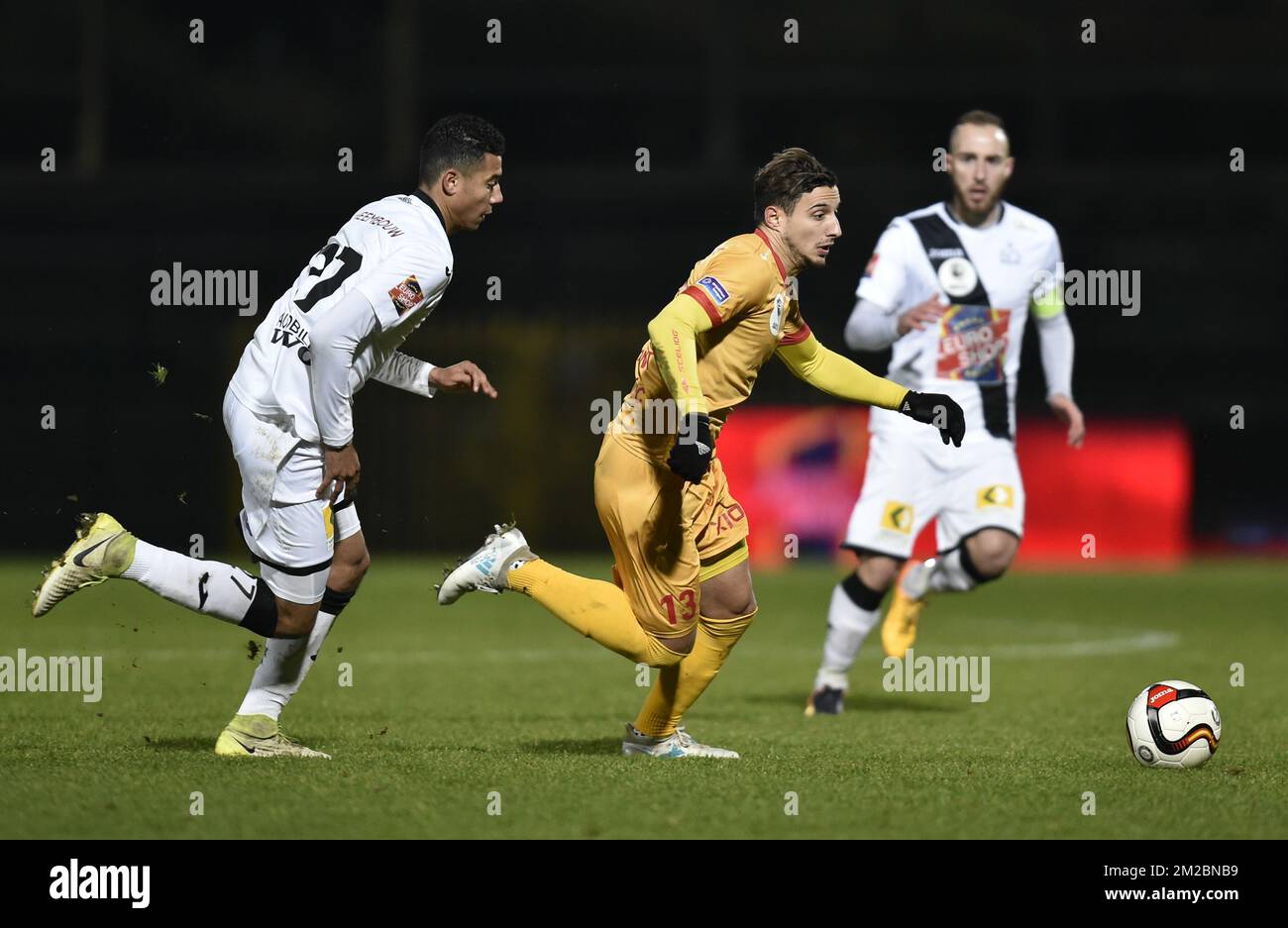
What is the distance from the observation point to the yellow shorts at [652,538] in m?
5.63

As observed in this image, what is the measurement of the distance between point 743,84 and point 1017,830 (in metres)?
19.1

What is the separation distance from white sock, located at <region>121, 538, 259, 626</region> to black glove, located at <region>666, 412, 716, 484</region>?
4.91ft

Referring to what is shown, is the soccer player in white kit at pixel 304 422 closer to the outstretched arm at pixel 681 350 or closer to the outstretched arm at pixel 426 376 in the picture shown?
the outstretched arm at pixel 426 376

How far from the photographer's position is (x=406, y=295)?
214 inches

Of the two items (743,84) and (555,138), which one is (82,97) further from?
(743,84)

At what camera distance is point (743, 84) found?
2266cm

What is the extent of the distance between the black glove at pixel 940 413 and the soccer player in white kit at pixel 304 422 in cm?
146

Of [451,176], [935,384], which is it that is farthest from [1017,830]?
[935,384]

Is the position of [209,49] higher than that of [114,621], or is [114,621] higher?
[209,49]

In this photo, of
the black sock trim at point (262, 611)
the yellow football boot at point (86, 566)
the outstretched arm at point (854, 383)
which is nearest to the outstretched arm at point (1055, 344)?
the outstretched arm at point (854, 383)

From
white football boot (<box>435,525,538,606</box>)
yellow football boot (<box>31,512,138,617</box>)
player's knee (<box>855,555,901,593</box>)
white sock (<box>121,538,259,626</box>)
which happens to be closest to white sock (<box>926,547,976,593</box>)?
player's knee (<box>855,555,901,593</box>)

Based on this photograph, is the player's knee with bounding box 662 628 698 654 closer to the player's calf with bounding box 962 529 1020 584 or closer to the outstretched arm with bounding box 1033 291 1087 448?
the player's calf with bounding box 962 529 1020 584

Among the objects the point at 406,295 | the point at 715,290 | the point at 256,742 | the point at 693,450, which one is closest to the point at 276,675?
the point at 256,742

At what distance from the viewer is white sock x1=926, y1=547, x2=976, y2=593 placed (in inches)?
305
